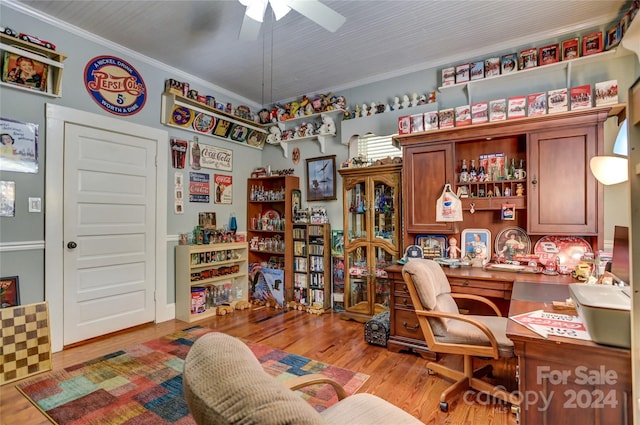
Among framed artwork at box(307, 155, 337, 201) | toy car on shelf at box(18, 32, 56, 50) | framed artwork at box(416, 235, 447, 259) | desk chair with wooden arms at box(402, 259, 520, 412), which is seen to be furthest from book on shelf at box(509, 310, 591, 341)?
toy car on shelf at box(18, 32, 56, 50)

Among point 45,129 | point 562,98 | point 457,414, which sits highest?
point 562,98

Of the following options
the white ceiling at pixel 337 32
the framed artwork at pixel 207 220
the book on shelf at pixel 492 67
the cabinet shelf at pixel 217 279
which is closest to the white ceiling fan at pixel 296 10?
the white ceiling at pixel 337 32

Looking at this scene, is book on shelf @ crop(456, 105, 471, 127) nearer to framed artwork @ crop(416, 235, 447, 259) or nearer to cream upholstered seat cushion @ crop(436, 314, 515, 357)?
framed artwork @ crop(416, 235, 447, 259)

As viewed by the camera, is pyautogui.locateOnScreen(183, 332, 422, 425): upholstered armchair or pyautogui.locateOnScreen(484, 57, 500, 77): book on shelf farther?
pyautogui.locateOnScreen(484, 57, 500, 77): book on shelf

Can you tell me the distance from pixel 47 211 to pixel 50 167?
0.38m

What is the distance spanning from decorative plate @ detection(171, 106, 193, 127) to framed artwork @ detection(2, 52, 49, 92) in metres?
1.14

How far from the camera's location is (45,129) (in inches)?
105

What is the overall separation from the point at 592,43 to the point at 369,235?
262 cm

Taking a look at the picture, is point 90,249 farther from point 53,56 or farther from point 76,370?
point 53,56

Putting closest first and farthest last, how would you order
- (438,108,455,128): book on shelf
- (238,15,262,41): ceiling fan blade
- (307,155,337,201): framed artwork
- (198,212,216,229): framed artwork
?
1. (238,15,262,41): ceiling fan blade
2. (438,108,455,128): book on shelf
3. (198,212,216,229): framed artwork
4. (307,155,337,201): framed artwork

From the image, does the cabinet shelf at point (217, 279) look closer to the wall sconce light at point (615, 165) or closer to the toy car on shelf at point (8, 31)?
the toy car on shelf at point (8, 31)

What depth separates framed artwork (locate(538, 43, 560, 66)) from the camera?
2820 mm

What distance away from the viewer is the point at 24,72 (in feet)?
8.29

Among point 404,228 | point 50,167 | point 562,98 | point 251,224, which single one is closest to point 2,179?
point 50,167
